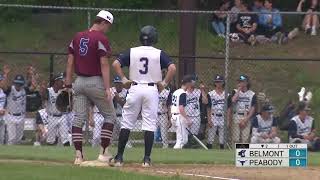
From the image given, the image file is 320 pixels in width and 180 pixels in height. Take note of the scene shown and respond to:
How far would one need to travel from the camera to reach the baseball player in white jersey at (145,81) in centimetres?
1257

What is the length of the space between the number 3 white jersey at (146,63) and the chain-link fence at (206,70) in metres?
6.02

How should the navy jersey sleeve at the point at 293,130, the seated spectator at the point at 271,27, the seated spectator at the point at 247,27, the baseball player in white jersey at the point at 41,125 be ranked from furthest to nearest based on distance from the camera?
the seated spectator at the point at 271,27 → the seated spectator at the point at 247,27 → the baseball player in white jersey at the point at 41,125 → the navy jersey sleeve at the point at 293,130

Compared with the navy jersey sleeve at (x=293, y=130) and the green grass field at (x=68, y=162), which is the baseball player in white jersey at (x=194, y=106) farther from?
the green grass field at (x=68, y=162)

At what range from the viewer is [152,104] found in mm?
12688

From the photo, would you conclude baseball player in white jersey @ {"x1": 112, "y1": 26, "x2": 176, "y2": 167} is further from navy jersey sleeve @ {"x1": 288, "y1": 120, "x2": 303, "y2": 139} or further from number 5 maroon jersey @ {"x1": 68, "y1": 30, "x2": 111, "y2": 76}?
navy jersey sleeve @ {"x1": 288, "y1": 120, "x2": 303, "y2": 139}

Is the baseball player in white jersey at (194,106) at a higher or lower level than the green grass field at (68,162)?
higher

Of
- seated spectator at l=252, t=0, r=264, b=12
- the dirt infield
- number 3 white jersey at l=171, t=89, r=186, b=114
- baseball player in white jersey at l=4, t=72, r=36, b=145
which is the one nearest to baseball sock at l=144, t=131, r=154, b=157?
the dirt infield

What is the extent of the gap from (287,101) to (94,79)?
36.1 feet

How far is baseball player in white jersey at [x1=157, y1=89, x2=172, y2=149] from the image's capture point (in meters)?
19.8

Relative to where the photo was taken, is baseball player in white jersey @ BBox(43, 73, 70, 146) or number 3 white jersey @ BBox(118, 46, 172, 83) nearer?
number 3 white jersey @ BBox(118, 46, 172, 83)

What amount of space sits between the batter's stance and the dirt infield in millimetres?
574
